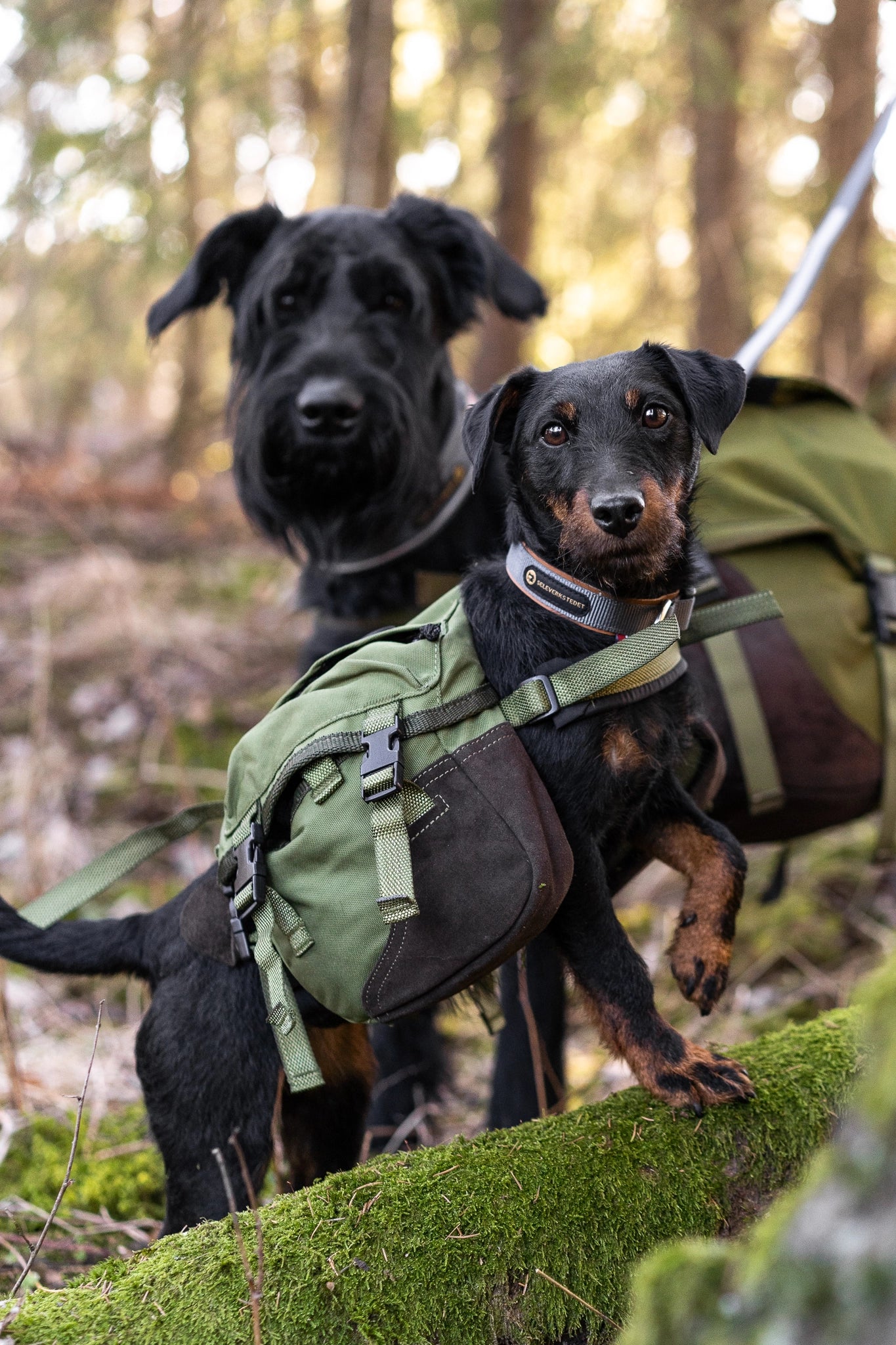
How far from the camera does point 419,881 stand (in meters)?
2.07

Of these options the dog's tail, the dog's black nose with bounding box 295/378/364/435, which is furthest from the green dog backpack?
the dog's black nose with bounding box 295/378/364/435

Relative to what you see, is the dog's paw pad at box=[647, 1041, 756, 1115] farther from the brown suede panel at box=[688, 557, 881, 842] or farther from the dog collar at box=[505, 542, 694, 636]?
the brown suede panel at box=[688, 557, 881, 842]

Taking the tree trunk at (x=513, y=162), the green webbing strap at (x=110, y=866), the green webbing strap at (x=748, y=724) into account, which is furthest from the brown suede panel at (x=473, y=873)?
the tree trunk at (x=513, y=162)

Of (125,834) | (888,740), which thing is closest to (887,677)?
(888,740)

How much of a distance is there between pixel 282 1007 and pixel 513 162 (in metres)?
7.39

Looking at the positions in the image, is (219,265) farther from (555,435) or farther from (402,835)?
(402,835)

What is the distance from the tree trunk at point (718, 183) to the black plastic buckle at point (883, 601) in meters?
4.51

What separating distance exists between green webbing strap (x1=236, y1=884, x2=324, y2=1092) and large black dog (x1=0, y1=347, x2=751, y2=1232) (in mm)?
116

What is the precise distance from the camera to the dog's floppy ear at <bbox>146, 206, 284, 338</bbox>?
361 centimetres

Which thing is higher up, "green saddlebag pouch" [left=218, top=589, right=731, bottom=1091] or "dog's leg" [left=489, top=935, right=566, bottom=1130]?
"green saddlebag pouch" [left=218, top=589, right=731, bottom=1091]

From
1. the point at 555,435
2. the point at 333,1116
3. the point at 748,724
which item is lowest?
the point at 333,1116

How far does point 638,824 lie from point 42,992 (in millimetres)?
3219

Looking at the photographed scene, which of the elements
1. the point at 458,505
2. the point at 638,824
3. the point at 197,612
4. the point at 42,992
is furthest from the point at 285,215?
the point at 197,612

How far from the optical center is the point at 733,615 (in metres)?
2.62
